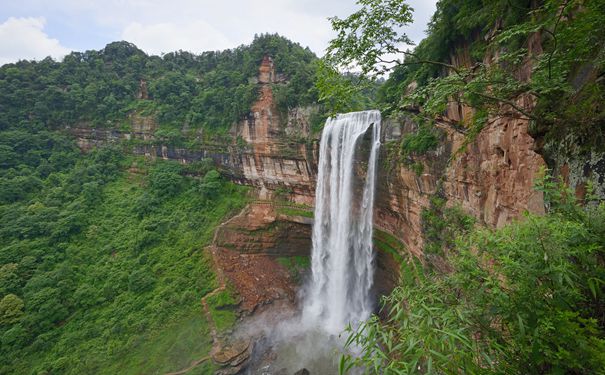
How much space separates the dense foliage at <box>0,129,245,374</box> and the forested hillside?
0.07 meters

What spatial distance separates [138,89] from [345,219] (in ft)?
87.6

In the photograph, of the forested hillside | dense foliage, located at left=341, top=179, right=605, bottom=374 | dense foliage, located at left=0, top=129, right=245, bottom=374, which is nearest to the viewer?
dense foliage, located at left=341, top=179, right=605, bottom=374

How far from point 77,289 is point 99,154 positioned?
14065 mm

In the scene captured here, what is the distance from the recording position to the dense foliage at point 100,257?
1326 centimetres

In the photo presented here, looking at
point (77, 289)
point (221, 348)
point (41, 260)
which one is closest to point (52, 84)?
point (41, 260)

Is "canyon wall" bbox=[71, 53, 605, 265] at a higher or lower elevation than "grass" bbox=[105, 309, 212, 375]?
higher

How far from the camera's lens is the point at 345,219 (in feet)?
51.6

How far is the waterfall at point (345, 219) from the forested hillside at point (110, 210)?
5190 millimetres

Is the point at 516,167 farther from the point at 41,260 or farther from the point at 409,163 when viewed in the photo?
the point at 41,260

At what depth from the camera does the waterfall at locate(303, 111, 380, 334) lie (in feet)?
48.2

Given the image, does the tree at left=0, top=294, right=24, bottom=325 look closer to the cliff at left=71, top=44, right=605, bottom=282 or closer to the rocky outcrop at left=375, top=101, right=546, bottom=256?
the cliff at left=71, top=44, right=605, bottom=282

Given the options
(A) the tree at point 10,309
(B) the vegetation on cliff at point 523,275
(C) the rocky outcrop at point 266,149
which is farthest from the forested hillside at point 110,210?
(B) the vegetation on cliff at point 523,275

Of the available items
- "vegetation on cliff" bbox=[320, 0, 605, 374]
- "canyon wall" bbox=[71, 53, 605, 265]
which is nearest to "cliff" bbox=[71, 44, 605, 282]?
"canyon wall" bbox=[71, 53, 605, 265]

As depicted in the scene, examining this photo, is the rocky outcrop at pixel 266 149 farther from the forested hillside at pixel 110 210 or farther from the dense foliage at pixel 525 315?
the dense foliage at pixel 525 315
